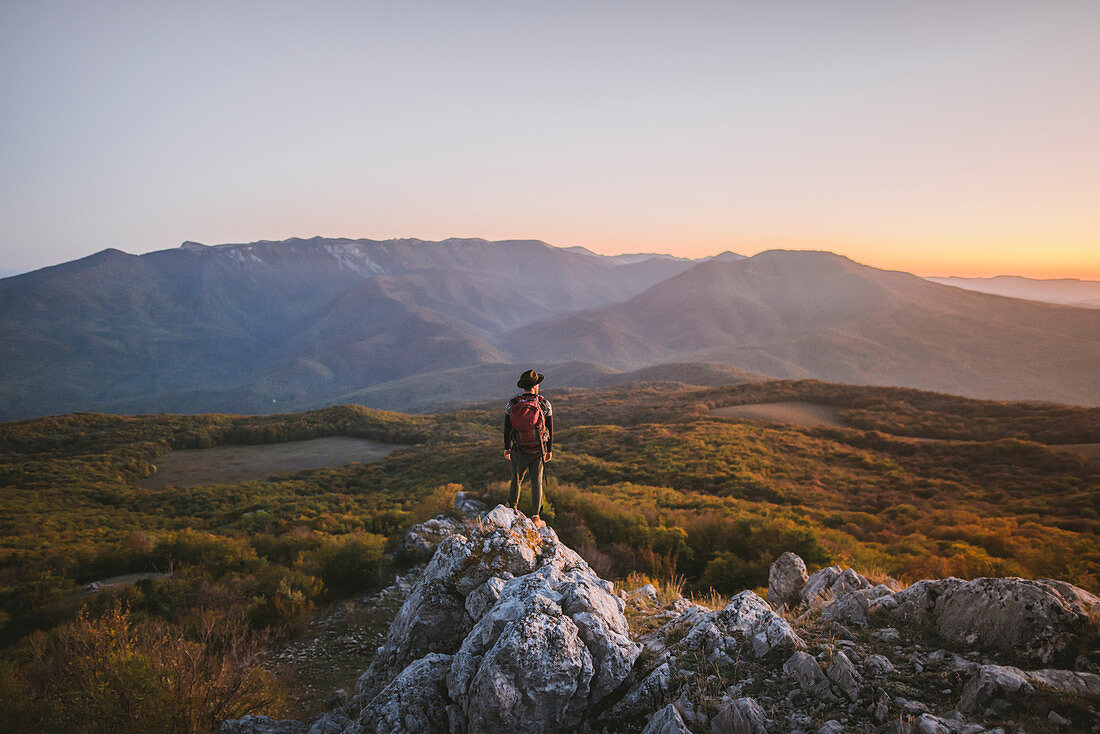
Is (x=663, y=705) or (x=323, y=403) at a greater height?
(x=663, y=705)

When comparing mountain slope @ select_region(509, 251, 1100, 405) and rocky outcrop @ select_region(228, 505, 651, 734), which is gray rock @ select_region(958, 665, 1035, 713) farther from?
mountain slope @ select_region(509, 251, 1100, 405)

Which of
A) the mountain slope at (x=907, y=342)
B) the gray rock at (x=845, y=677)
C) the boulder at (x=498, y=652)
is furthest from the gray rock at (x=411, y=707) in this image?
the mountain slope at (x=907, y=342)

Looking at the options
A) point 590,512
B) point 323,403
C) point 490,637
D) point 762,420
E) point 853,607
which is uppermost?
point 490,637

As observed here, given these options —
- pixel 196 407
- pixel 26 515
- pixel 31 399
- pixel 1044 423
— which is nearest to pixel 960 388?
pixel 1044 423

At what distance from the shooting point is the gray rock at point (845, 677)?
12.8ft

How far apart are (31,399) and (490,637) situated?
26169cm

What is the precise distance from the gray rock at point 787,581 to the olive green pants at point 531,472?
4.58 m

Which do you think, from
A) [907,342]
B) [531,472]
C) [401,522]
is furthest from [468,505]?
[907,342]

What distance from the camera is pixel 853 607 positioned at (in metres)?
5.51

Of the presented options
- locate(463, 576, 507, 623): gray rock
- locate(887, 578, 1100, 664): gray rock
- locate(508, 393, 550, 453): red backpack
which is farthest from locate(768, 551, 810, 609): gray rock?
locate(463, 576, 507, 623): gray rock

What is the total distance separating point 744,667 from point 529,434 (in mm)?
3970

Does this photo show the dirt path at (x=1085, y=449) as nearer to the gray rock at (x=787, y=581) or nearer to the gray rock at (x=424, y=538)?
the gray rock at (x=787, y=581)

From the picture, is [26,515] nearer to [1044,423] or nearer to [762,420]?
[762,420]

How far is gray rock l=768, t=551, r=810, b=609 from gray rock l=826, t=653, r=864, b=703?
13.8 feet
